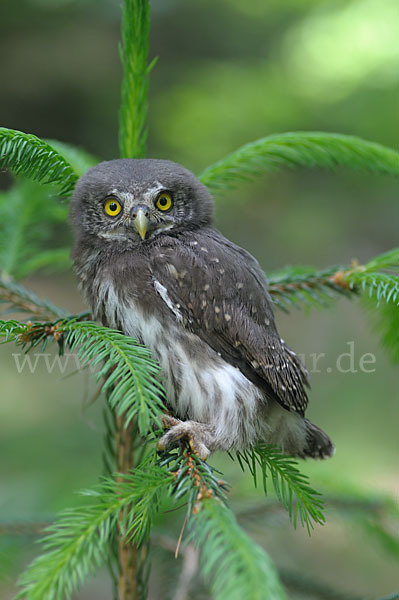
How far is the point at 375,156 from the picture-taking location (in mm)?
1944

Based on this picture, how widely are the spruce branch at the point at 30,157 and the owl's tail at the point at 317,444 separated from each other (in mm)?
1225

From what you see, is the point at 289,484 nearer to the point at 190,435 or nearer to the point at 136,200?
the point at 190,435

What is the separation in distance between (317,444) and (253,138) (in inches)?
111

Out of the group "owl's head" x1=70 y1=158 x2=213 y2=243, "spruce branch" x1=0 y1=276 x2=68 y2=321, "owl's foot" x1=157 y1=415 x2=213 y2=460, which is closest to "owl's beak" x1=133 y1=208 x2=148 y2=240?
"owl's head" x1=70 y1=158 x2=213 y2=243

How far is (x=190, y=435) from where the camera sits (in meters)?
1.66

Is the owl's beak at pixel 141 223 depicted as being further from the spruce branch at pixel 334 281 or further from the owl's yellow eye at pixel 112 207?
the spruce branch at pixel 334 281

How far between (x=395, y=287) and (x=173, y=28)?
4637mm

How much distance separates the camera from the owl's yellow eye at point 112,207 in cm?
200

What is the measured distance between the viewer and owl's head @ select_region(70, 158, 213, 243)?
193 centimetres

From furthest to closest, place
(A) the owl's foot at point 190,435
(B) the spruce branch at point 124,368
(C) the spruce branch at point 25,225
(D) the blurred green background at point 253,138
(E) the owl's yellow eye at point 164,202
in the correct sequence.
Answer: (D) the blurred green background at point 253,138
(C) the spruce branch at point 25,225
(E) the owl's yellow eye at point 164,202
(A) the owl's foot at point 190,435
(B) the spruce branch at point 124,368

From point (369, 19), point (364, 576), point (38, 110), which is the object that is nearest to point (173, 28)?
point (38, 110)

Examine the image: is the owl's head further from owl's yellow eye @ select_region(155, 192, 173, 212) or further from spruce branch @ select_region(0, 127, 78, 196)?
spruce branch @ select_region(0, 127, 78, 196)

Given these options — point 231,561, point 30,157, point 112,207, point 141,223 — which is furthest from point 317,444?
point 30,157

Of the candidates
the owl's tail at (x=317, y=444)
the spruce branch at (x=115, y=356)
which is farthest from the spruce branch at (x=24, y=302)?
the owl's tail at (x=317, y=444)
